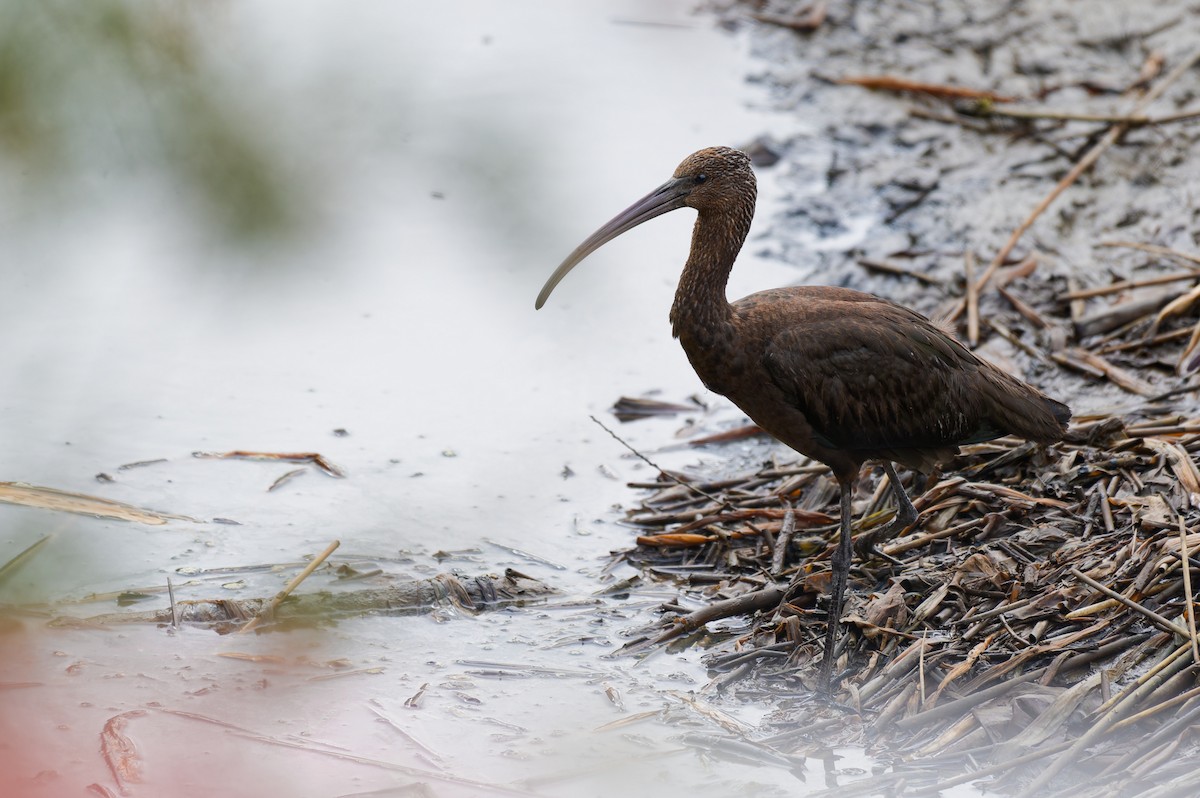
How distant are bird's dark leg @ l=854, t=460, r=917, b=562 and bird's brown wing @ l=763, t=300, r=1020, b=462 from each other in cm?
33

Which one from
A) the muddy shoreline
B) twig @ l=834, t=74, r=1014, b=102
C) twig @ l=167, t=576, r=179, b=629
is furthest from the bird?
twig @ l=834, t=74, r=1014, b=102

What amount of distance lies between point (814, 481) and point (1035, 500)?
1.10m

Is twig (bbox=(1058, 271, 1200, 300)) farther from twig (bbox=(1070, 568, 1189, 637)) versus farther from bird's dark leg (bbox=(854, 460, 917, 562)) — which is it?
twig (bbox=(1070, 568, 1189, 637))

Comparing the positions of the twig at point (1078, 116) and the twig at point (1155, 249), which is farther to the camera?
the twig at point (1078, 116)

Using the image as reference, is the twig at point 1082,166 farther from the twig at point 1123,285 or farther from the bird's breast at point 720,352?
the bird's breast at point 720,352

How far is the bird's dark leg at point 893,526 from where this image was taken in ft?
18.3

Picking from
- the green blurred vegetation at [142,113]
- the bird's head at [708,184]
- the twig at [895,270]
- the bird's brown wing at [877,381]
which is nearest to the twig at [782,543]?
the bird's brown wing at [877,381]

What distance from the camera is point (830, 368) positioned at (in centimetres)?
505

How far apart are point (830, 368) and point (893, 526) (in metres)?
0.97

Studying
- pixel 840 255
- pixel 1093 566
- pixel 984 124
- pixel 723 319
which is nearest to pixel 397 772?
pixel 723 319

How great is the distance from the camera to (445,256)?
1499 mm

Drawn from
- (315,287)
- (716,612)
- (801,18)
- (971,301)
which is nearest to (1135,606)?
(716,612)

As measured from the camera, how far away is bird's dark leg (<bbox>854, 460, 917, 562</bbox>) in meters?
5.59

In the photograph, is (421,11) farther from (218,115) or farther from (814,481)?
(814,481)
